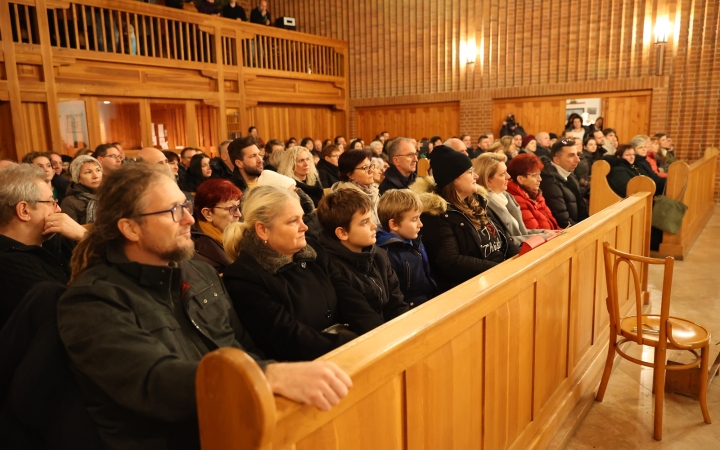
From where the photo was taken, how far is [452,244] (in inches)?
118

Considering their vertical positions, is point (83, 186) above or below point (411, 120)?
below

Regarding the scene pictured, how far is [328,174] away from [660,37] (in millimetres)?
7155

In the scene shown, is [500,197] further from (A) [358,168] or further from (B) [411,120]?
(B) [411,120]

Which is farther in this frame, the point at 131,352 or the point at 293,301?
the point at 293,301

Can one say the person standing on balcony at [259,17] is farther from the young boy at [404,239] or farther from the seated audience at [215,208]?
the young boy at [404,239]

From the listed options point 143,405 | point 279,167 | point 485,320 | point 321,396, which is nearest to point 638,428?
point 485,320

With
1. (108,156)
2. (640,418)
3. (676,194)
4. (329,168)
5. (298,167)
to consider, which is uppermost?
(108,156)

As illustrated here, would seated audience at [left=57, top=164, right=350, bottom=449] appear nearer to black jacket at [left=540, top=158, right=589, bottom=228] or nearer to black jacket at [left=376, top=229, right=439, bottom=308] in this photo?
black jacket at [left=376, top=229, right=439, bottom=308]

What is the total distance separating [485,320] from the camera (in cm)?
183

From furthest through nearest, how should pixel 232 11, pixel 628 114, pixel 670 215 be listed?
pixel 232 11, pixel 628 114, pixel 670 215

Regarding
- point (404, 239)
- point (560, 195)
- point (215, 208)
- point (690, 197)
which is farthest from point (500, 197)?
point (690, 197)

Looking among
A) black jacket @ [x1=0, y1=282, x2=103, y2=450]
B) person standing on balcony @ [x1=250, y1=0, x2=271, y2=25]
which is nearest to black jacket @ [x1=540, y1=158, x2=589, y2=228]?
black jacket @ [x1=0, y1=282, x2=103, y2=450]

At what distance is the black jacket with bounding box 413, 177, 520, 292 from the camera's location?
2.95 m

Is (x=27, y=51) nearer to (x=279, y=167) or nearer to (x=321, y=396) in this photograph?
(x=279, y=167)
